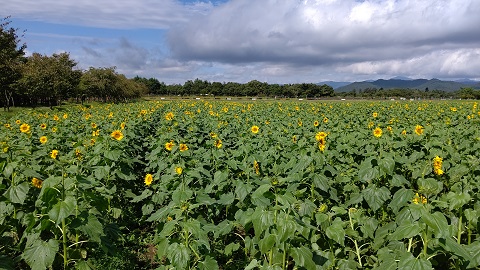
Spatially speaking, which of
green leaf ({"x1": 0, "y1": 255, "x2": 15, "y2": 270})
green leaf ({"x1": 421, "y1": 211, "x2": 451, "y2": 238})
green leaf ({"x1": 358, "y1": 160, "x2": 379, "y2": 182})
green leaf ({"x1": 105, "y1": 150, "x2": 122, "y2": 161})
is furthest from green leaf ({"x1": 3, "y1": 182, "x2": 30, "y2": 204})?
green leaf ({"x1": 358, "y1": 160, "x2": 379, "y2": 182})

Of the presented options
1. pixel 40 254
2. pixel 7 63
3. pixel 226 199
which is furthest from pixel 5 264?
pixel 7 63

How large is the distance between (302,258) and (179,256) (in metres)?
0.94

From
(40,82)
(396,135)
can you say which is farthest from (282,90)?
(396,135)

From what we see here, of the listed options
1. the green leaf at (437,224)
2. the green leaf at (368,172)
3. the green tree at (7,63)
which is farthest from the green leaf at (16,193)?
the green tree at (7,63)

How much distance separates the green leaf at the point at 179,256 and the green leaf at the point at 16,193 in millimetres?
1657

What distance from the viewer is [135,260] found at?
201 inches

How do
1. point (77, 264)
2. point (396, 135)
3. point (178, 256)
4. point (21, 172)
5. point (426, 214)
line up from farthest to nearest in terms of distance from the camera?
point (396, 135)
point (21, 172)
point (77, 264)
point (178, 256)
point (426, 214)

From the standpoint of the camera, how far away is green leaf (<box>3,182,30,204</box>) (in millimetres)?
3438

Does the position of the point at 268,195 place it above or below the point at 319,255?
above

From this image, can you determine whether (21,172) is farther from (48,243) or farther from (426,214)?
(426,214)

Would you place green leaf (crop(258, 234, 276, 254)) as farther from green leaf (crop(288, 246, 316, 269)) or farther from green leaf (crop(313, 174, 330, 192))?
green leaf (crop(313, 174, 330, 192))

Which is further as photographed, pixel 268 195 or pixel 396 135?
pixel 396 135

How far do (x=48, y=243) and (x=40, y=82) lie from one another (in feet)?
124

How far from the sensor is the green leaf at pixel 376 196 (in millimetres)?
4070
